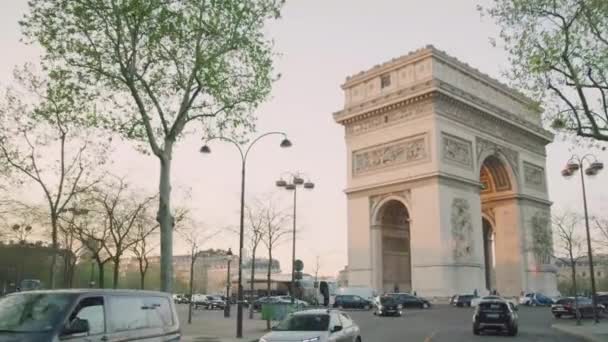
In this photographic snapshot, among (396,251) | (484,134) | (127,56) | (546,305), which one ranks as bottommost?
(546,305)

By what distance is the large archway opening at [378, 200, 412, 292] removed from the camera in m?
52.7

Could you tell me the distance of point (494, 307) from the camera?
21.7 m

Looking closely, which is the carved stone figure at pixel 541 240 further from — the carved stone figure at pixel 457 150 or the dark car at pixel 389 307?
the dark car at pixel 389 307

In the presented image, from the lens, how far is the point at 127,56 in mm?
19844

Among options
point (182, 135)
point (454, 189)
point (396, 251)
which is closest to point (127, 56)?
point (182, 135)

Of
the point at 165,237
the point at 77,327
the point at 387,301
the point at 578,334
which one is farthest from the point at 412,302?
the point at 77,327

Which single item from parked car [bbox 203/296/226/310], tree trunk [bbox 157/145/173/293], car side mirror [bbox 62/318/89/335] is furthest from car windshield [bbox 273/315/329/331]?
parked car [bbox 203/296/226/310]

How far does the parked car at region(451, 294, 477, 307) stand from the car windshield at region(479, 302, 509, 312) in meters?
22.5

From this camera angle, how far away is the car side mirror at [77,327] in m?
7.43

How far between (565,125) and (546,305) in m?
Result: 39.7

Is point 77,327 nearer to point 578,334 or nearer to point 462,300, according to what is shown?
point 578,334

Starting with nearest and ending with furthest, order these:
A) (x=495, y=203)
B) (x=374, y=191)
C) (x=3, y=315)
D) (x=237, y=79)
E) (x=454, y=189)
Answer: (x=3, y=315)
(x=237, y=79)
(x=454, y=189)
(x=374, y=191)
(x=495, y=203)

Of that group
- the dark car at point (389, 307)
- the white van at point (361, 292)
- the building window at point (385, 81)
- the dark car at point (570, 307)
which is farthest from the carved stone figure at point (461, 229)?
the dark car at point (389, 307)

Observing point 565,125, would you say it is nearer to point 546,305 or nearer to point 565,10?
point 565,10
